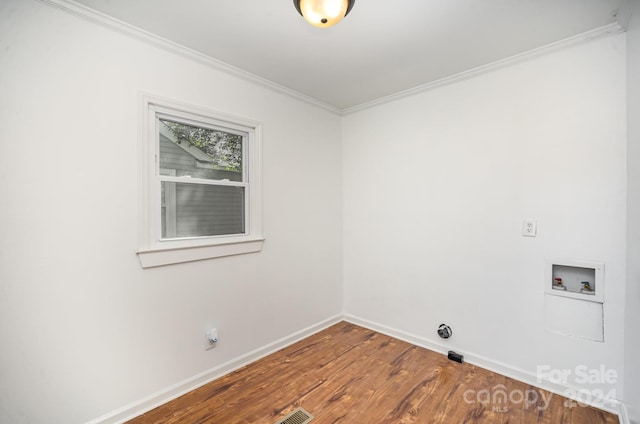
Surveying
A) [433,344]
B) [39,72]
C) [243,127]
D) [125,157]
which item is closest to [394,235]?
[433,344]

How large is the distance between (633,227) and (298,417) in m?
2.33

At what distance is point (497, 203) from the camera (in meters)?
2.31

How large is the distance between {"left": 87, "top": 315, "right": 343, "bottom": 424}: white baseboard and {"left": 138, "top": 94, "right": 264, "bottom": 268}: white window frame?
891 mm

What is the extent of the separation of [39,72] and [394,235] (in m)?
2.92

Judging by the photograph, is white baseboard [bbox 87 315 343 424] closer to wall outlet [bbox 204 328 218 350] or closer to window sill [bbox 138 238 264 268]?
wall outlet [bbox 204 328 218 350]

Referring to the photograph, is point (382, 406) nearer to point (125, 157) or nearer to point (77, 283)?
point (77, 283)

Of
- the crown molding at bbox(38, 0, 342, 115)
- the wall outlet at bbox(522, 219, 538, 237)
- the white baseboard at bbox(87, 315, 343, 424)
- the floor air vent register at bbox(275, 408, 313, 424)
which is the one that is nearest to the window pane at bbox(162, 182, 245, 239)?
the crown molding at bbox(38, 0, 342, 115)

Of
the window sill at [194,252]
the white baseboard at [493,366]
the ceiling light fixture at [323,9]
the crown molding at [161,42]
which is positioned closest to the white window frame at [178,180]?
the window sill at [194,252]

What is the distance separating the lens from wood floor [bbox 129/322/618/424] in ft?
5.94

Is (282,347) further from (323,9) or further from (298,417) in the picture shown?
(323,9)

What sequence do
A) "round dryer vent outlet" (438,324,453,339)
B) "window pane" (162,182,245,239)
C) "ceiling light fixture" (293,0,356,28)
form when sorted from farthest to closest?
1. "round dryer vent outlet" (438,324,453,339)
2. "window pane" (162,182,245,239)
3. "ceiling light fixture" (293,0,356,28)

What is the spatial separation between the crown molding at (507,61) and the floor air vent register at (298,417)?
113 inches

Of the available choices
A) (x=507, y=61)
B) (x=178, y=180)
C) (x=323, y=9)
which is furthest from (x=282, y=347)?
(x=507, y=61)

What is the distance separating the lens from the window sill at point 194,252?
6.29 ft
